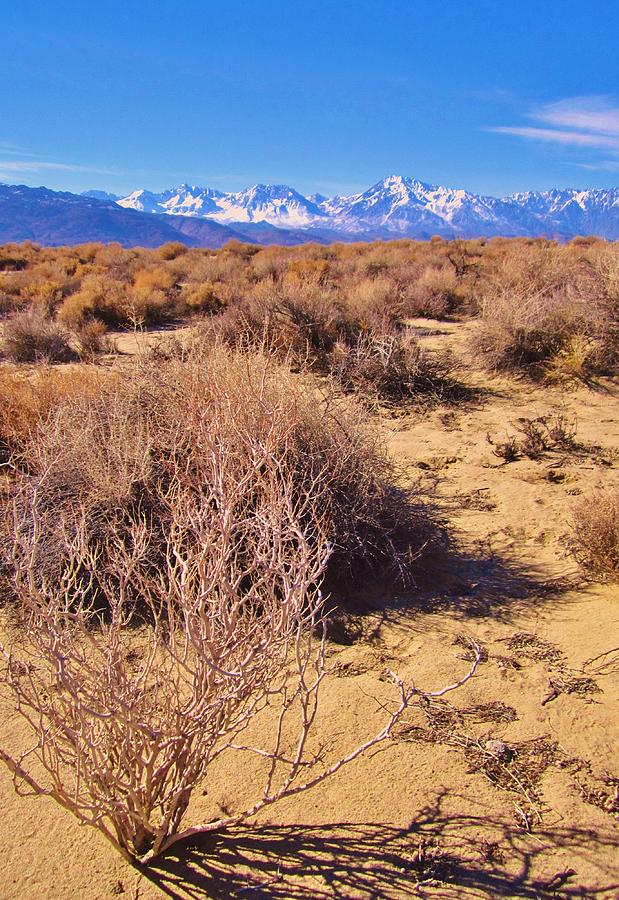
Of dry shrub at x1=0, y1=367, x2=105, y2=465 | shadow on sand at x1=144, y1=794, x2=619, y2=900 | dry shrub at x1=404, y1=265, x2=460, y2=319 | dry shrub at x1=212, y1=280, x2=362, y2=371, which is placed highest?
dry shrub at x1=404, y1=265, x2=460, y2=319

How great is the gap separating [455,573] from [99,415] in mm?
2511

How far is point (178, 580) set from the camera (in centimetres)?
242

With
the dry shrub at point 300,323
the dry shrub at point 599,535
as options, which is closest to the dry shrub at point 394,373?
the dry shrub at point 300,323

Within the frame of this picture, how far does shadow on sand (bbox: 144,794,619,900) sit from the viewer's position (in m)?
1.68

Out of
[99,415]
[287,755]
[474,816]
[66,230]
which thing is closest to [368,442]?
[99,415]

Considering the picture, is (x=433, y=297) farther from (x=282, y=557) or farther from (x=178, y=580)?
(x=282, y=557)

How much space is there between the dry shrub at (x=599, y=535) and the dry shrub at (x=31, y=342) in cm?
789

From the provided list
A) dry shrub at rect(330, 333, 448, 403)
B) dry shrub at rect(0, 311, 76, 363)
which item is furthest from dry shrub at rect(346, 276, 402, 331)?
dry shrub at rect(0, 311, 76, 363)

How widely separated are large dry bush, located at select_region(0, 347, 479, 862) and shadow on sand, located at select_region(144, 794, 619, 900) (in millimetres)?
119

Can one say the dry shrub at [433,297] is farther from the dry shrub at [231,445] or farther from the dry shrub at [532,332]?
the dry shrub at [231,445]

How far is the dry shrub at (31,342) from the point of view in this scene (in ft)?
29.5

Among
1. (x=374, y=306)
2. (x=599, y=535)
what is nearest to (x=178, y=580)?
(x=599, y=535)

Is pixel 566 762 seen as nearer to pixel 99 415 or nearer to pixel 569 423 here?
pixel 99 415

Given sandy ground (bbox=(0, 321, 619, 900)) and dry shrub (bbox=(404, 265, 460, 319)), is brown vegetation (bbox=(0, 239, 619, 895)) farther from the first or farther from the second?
dry shrub (bbox=(404, 265, 460, 319))
